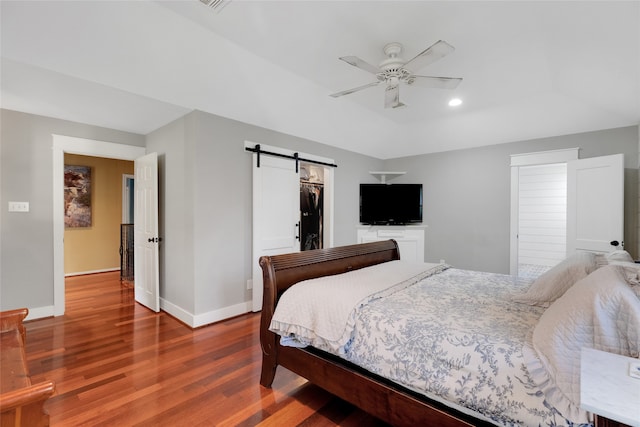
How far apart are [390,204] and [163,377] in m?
4.31

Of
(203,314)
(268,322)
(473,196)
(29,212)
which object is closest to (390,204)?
(473,196)

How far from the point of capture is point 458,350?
129cm

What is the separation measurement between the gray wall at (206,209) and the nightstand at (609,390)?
10.2ft

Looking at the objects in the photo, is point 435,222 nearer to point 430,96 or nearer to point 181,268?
point 430,96

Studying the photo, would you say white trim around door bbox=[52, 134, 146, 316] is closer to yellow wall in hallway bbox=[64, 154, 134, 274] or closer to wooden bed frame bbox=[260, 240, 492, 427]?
yellow wall in hallway bbox=[64, 154, 134, 274]

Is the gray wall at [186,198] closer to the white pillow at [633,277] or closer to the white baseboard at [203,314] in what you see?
the white baseboard at [203,314]

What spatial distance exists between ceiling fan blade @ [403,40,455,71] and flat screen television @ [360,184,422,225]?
10.9 ft

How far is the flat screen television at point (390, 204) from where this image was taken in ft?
17.6

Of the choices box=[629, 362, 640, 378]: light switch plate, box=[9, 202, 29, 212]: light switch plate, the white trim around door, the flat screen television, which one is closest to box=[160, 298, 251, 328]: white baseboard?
the white trim around door

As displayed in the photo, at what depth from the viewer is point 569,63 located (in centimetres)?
271

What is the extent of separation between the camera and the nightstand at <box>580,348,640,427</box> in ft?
2.33

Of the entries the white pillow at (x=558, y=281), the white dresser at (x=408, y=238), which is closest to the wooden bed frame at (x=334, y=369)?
the white pillow at (x=558, y=281)

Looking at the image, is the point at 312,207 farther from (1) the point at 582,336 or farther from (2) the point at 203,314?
(1) the point at 582,336

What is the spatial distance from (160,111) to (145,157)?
91 centimetres
